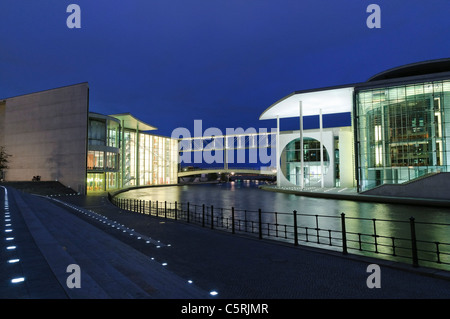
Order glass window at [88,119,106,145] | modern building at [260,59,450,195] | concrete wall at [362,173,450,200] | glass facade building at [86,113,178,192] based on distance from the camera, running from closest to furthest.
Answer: concrete wall at [362,173,450,200] → modern building at [260,59,450,195] → glass facade building at [86,113,178,192] → glass window at [88,119,106,145]

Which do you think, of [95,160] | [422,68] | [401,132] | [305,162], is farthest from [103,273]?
[305,162]

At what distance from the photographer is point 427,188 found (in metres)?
27.4

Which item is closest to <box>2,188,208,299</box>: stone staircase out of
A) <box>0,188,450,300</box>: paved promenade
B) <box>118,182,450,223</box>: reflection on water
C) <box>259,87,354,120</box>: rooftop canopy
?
<box>0,188,450,300</box>: paved promenade

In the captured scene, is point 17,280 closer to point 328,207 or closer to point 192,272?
point 192,272

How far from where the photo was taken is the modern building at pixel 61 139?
45031 millimetres

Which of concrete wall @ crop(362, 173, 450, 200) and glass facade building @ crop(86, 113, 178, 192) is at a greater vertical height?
glass facade building @ crop(86, 113, 178, 192)

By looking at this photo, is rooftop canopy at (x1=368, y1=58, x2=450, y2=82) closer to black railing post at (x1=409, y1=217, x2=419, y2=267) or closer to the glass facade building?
black railing post at (x1=409, y1=217, x2=419, y2=267)

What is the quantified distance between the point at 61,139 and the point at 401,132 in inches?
1928

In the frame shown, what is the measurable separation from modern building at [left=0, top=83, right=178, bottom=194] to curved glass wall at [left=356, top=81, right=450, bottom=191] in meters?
40.1

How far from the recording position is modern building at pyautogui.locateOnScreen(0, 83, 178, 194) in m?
45.0

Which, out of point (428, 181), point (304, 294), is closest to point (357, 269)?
point (304, 294)

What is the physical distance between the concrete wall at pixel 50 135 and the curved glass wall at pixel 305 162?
35496 millimetres

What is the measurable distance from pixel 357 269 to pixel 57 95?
53.0 metres
